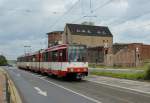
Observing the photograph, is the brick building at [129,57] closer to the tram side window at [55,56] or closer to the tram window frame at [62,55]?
the tram side window at [55,56]

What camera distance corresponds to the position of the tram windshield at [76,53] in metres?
33.4

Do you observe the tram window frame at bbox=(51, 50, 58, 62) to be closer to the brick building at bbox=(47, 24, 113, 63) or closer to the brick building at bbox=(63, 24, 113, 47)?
the brick building at bbox=(47, 24, 113, 63)

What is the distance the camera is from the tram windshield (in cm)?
3338

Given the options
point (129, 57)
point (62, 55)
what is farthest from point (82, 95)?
point (129, 57)

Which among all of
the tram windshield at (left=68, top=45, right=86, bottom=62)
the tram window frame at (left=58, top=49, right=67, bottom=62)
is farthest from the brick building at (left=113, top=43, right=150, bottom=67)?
the tram windshield at (left=68, top=45, right=86, bottom=62)

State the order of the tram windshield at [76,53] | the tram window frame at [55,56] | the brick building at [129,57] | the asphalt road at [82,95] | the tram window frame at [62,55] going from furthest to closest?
the brick building at [129,57] → the tram window frame at [55,56] → the tram window frame at [62,55] → the tram windshield at [76,53] → the asphalt road at [82,95]

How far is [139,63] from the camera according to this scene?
72312 mm

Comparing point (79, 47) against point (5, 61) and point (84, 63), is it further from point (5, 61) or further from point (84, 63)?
point (5, 61)

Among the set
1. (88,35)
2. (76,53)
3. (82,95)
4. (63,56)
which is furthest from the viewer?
(88,35)

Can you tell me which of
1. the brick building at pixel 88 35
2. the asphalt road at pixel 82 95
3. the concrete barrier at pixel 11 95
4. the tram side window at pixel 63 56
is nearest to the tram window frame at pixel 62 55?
the tram side window at pixel 63 56

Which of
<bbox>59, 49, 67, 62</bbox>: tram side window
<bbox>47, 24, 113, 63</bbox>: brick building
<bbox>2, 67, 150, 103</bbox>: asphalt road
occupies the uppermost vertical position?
<bbox>47, 24, 113, 63</bbox>: brick building

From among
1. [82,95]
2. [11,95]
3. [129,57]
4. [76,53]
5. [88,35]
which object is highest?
[88,35]

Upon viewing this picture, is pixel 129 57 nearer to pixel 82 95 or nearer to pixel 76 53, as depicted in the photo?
pixel 76 53

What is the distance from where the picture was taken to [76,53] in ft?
110
